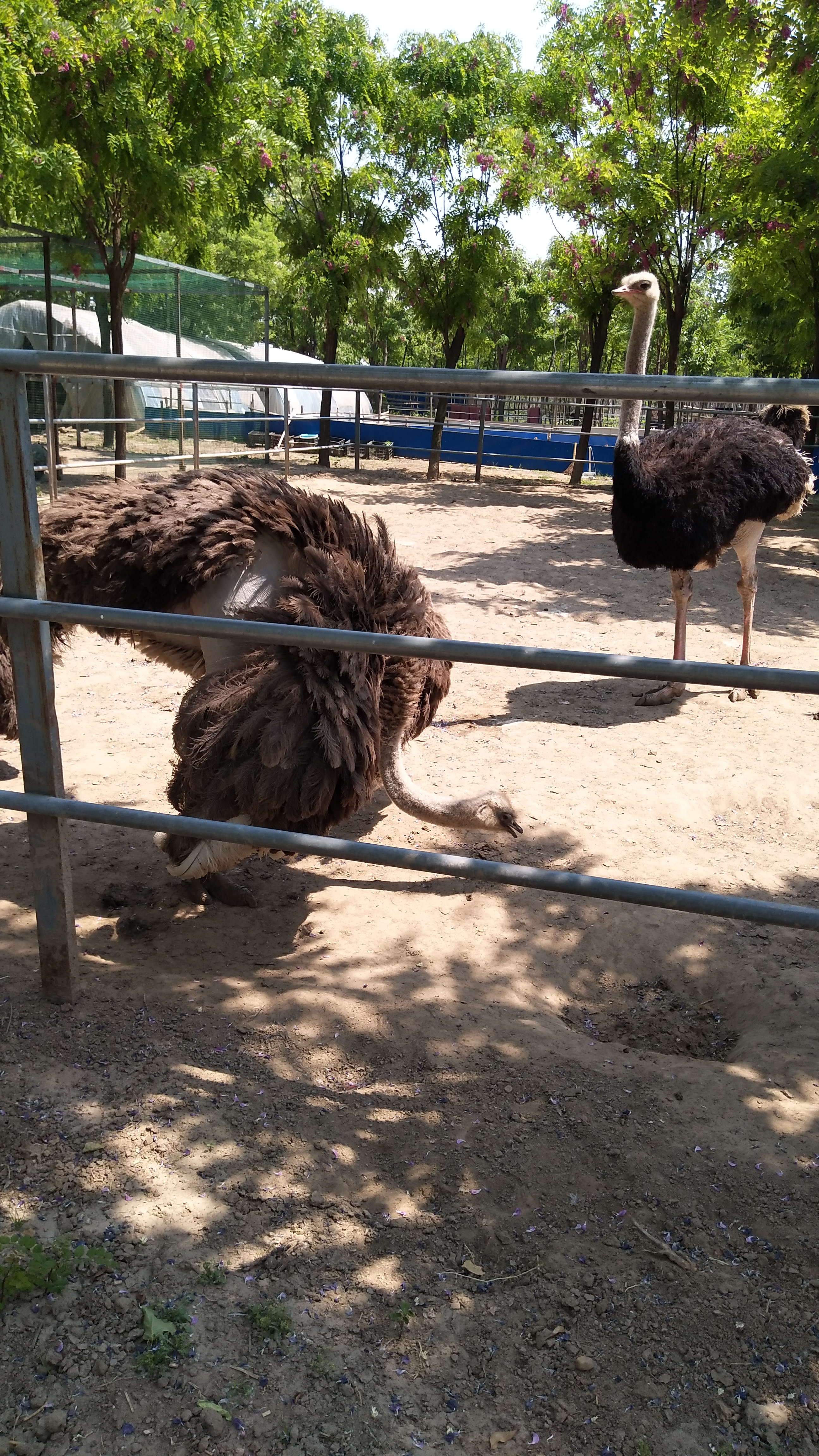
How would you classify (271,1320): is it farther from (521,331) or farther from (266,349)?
(521,331)

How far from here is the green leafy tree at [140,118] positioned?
10.8 meters

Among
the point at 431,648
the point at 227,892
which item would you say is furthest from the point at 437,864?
the point at 227,892

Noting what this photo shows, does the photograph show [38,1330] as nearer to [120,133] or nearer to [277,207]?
[120,133]

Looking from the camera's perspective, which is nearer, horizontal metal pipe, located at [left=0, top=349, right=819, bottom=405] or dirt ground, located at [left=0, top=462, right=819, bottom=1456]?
dirt ground, located at [left=0, top=462, right=819, bottom=1456]

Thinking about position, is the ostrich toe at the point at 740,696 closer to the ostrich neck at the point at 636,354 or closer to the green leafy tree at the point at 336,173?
the ostrich neck at the point at 636,354

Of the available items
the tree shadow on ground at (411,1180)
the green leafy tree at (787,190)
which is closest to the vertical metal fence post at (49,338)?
the green leafy tree at (787,190)

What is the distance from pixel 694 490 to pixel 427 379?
4354 mm

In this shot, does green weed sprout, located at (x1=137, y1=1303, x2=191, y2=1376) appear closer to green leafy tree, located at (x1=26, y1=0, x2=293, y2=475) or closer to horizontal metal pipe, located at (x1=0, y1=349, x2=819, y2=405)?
horizontal metal pipe, located at (x1=0, y1=349, x2=819, y2=405)

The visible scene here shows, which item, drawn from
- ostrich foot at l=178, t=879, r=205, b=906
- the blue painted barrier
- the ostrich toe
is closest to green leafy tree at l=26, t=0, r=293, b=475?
the blue painted barrier

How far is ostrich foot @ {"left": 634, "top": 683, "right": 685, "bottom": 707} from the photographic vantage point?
599 cm

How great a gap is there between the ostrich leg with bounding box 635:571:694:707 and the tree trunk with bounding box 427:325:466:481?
1089 cm

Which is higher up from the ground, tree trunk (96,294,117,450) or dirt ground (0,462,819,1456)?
tree trunk (96,294,117,450)

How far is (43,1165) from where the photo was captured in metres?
1.98

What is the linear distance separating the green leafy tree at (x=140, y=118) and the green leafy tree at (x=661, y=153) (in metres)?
5.61
